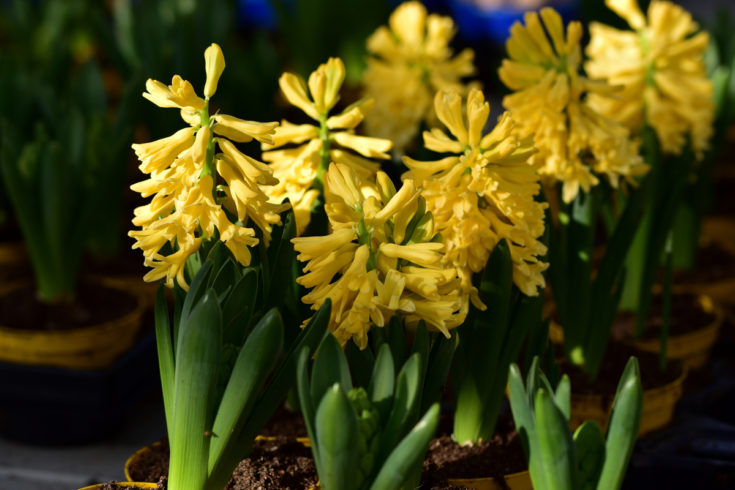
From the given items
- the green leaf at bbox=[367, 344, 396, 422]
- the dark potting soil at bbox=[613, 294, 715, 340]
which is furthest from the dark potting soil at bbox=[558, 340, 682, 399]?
the green leaf at bbox=[367, 344, 396, 422]

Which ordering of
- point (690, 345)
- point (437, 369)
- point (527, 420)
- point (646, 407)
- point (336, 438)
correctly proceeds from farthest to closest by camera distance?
point (690, 345) < point (646, 407) < point (437, 369) < point (527, 420) < point (336, 438)

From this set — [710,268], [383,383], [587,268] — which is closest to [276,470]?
[383,383]

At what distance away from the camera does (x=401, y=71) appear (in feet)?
6.77

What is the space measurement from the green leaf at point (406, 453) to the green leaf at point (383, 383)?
5cm

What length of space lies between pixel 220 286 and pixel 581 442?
47cm

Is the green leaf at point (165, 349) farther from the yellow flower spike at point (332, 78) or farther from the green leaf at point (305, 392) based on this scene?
the yellow flower spike at point (332, 78)

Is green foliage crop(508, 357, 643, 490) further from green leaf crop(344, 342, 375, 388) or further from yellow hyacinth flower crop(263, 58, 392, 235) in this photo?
yellow hyacinth flower crop(263, 58, 392, 235)

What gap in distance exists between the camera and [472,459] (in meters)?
1.33

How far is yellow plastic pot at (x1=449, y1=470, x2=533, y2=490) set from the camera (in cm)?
124

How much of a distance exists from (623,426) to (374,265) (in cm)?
34

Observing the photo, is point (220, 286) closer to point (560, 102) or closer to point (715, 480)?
point (560, 102)

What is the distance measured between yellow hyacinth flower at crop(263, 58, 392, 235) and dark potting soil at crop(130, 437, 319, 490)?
321 mm

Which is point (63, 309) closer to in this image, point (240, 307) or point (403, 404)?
point (240, 307)

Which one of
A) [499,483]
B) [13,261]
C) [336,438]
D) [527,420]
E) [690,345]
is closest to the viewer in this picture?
[336,438]
